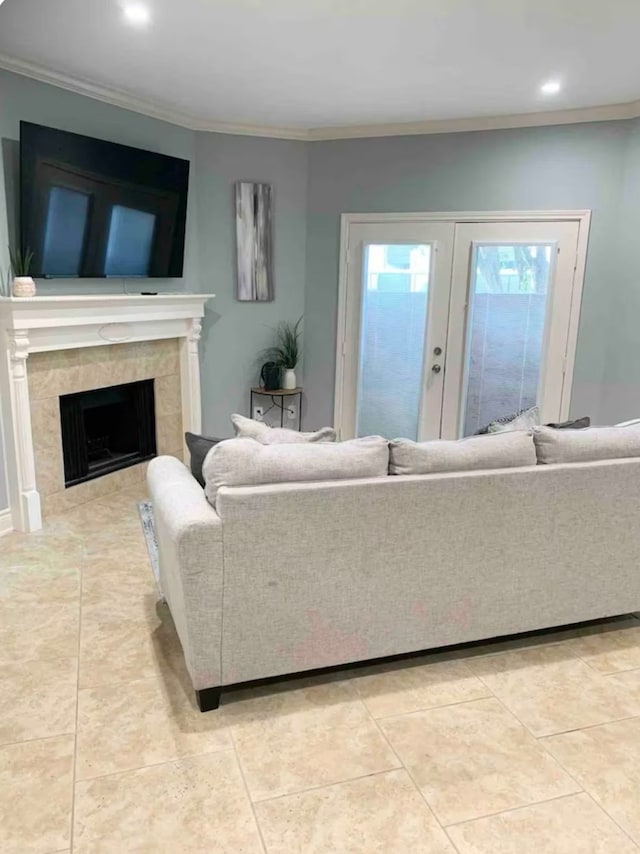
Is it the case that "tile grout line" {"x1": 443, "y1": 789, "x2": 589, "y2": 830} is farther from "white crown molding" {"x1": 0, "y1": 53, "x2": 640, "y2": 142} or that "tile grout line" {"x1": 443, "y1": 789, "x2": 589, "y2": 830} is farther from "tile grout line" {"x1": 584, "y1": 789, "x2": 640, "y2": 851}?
"white crown molding" {"x1": 0, "y1": 53, "x2": 640, "y2": 142}

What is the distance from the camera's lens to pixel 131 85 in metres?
4.05

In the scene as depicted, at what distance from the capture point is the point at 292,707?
2260 millimetres

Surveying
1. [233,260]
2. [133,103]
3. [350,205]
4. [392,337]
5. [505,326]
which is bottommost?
[392,337]

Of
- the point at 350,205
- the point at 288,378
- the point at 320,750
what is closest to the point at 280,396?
the point at 288,378

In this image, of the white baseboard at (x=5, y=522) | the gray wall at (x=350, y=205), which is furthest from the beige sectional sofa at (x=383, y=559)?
the gray wall at (x=350, y=205)

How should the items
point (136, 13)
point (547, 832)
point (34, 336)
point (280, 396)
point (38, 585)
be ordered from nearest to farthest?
1. point (547, 832)
2. point (136, 13)
3. point (38, 585)
4. point (34, 336)
5. point (280, 396)

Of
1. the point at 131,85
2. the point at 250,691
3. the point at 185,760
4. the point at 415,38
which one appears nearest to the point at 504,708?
the point at 250,691

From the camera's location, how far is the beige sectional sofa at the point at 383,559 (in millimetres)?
2131

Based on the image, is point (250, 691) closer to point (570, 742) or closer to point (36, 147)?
point (570, 742)

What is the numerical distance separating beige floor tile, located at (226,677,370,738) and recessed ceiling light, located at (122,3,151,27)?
9.96 feet

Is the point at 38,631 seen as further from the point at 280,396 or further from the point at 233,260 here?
the point at 233,260

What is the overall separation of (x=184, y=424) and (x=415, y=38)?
124 inches

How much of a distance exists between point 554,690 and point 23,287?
338cm

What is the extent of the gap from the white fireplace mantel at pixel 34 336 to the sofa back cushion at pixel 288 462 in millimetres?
2019
